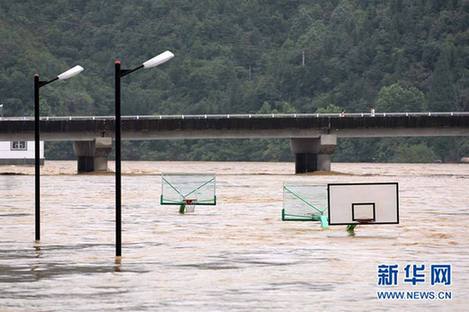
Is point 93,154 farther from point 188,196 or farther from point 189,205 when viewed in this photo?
point 189,205

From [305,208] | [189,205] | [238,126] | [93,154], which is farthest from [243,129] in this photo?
[305,208]

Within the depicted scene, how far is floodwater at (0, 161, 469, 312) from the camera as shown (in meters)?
31.1

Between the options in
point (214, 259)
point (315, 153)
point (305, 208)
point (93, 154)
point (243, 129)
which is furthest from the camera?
point (243, 129)

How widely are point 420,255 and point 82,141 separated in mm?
121743

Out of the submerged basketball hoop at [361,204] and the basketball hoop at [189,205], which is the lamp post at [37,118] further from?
the basketball hoop at [189,205]

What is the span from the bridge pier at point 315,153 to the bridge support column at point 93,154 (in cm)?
2280

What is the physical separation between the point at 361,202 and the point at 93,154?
110 metres

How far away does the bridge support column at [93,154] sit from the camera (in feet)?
523

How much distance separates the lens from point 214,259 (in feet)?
138

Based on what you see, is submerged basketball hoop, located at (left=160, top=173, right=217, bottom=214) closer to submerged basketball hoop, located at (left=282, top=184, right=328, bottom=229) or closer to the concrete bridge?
submerged basketball hoop, located at (left=282, top=184, right=328, bottom=229)

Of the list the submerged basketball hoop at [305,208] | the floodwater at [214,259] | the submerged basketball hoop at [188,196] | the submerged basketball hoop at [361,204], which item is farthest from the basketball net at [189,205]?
the submerged basketball hoop at [361,204]

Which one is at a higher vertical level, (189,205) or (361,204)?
(361,204)

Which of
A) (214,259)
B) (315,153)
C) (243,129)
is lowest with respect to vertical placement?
(214,259)

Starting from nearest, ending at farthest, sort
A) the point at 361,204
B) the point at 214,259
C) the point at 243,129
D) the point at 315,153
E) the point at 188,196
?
the point at 214,259, the point at 361,204, the point at 188,196, the point at 315,153, the point at 243,129
